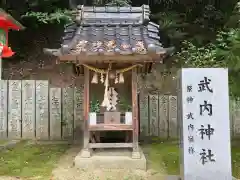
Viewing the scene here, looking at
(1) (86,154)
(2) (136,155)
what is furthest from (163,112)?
(1) (86,154)

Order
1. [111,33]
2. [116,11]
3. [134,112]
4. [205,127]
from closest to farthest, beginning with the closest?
[205,127], [134,112], [111,33], [116,11]

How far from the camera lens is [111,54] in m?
6.64

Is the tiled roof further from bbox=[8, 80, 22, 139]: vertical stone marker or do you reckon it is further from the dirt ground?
bbox=[8, 80, 22, 139]: vertical stone marker

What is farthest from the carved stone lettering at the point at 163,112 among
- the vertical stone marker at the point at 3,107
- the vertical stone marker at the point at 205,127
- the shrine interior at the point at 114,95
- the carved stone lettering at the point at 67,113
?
the vertical stone marker at the point at 205,127

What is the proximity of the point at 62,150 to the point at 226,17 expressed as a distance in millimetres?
10036

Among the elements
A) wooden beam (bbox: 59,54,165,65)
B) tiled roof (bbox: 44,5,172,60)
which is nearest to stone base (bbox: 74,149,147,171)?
wooden beam (bbox: 59,54,165,65)

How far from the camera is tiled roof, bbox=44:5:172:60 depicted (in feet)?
22.0

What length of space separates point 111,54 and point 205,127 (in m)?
2.24

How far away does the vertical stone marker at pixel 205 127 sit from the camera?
552 centimetres

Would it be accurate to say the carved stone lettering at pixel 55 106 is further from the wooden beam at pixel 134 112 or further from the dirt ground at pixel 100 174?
the wooden beam at pixel 134 112

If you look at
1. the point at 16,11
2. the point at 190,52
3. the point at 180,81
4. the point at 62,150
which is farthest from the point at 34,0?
the point at 180,81

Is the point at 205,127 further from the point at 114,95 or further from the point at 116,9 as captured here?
the point at 116,9

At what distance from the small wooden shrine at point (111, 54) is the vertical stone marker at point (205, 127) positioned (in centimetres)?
127

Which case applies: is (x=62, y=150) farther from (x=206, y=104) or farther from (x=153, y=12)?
(x=153, y=12)
